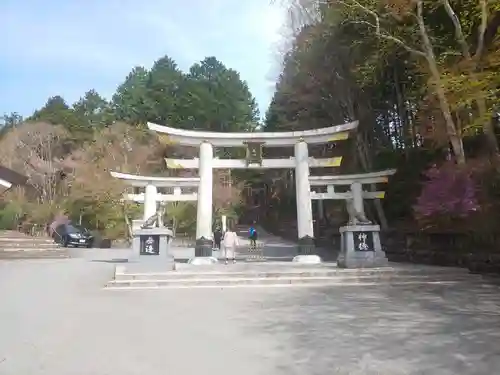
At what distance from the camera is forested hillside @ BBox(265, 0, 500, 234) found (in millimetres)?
10688

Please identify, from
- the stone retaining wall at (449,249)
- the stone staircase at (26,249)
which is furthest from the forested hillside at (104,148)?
the stone retaining wall at (449,249)

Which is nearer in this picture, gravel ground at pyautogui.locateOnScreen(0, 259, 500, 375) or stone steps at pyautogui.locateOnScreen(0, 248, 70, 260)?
gravel ground at pyautogui.locateOnScreen(0, 259, 500, 375)

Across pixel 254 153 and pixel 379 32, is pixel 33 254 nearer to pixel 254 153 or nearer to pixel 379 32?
pixel 254 153

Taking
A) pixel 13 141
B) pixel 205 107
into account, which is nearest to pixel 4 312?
pixel 13 141

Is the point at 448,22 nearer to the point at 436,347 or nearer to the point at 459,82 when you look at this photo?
the point at 459,82

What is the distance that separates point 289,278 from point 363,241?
2.74 m

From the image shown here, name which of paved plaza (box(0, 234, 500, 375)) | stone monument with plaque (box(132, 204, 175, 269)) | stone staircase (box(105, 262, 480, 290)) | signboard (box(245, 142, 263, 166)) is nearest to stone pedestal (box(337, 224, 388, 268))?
stone staircase (box(105, 262, 480, 290))

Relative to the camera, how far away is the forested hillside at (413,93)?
35.1ft

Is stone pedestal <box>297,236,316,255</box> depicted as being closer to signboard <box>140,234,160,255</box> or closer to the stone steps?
signboard <box>140,234,160,255</box>

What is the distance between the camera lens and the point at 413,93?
1620 centimetres

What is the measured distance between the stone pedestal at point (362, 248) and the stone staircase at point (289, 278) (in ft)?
2.20

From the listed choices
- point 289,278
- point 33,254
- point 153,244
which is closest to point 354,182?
point 289,278

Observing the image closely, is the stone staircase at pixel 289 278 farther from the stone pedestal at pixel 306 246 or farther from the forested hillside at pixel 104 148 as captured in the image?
the forested hillside at pixel 104 148

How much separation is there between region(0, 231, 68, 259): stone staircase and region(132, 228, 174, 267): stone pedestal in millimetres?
9005
